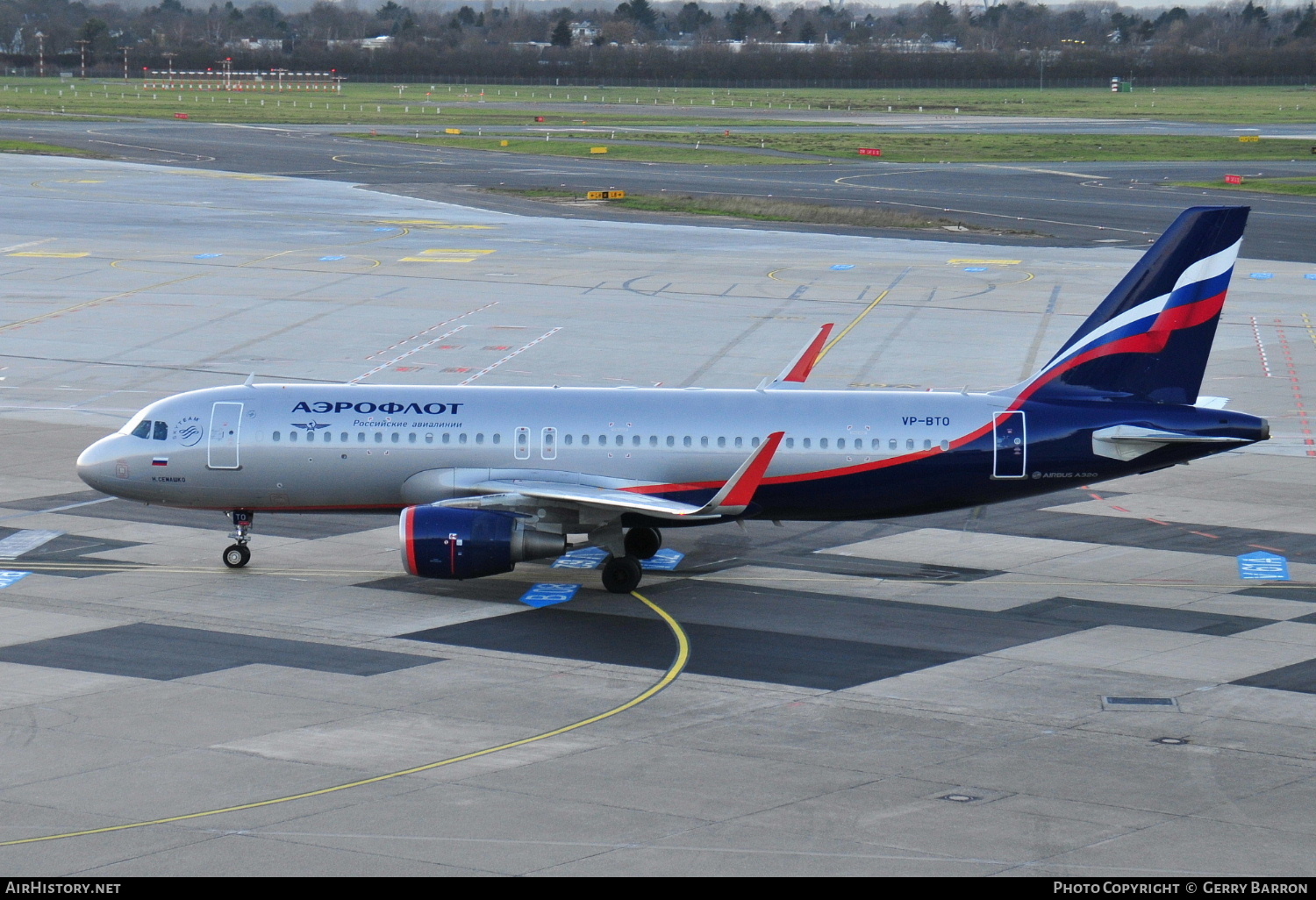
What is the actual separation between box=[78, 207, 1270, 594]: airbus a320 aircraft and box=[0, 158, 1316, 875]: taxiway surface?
192cm

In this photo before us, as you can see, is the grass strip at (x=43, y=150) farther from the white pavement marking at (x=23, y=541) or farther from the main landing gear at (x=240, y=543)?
the main landing gear at (x=240, y=543)

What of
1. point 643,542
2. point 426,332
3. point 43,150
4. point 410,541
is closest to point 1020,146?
point 43,150

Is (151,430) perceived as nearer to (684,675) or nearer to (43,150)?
(684,675)

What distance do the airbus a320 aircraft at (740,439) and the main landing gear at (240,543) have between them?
94 mm

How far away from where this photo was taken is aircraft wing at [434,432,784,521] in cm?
3284

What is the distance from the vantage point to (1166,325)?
117 ft

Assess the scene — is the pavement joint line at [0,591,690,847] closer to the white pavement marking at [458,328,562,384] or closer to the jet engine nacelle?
the jet engine nacelle

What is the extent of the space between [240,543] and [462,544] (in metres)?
6.78

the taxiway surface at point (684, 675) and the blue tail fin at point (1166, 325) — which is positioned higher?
the blue tail fin at point (1166, 325)

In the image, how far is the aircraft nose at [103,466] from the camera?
36.3m

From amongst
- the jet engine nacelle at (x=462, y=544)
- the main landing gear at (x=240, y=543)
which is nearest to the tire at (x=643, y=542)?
the jet engine nacelle at (x=462, y=544)

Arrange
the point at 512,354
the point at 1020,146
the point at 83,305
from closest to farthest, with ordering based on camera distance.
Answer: the point at 512,354
the point at 83,305
the point at 1020,146

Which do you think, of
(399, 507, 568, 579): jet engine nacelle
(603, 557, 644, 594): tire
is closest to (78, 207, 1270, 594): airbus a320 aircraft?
(603, 557, 644, 594): tire

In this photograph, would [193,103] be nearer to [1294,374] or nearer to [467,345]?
[467,345]
